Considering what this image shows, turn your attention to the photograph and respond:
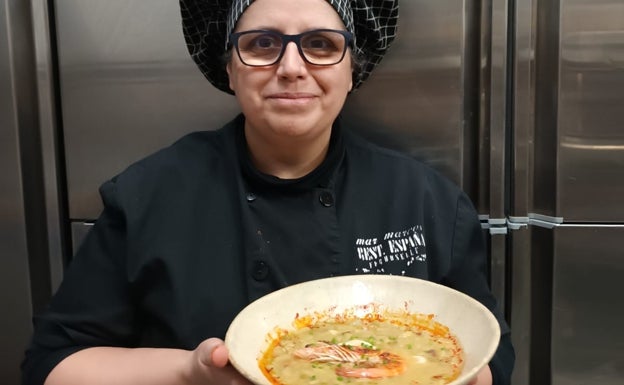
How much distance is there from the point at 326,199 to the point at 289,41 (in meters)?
0.33

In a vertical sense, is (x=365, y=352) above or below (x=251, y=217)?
below

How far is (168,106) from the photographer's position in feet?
5.25

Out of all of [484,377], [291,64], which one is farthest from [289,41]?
[484,377]

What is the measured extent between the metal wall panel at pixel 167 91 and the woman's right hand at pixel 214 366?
83cm

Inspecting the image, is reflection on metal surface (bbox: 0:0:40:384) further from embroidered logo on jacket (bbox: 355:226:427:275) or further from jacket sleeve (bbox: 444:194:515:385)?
jacket sleeve (bbox: 444:194:515:385)

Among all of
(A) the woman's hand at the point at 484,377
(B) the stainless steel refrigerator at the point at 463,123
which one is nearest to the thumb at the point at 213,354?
(A) the woman's hand at the point at 484,377

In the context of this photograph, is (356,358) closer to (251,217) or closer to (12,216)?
(251,217)

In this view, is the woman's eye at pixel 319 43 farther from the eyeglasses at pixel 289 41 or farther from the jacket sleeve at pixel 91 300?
the jacket sleeve at pixel 91 300

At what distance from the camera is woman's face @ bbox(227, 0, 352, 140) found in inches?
42.3

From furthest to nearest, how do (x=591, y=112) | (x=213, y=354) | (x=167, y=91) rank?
1. (x=167, y=91)
2. (x=591, y=112)
3. (x=213, y=354)

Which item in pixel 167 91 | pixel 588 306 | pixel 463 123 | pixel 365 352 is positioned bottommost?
pixel 588 306

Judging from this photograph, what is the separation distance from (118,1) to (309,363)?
1.12 m

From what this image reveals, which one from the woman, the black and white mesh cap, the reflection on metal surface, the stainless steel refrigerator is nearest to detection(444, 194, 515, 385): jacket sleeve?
the woman

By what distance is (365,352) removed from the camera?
3.00ft
